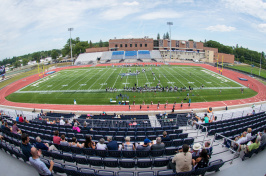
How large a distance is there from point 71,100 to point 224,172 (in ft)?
92.6

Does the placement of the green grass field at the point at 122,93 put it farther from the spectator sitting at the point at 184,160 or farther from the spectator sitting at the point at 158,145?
the spectator sitting at the point at 184,160

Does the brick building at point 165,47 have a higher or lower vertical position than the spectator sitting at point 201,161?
higher

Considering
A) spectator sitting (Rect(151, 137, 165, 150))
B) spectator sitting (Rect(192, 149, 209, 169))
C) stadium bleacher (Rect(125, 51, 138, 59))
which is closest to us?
spectator sitting (Rect(192, 149, 209, 169))

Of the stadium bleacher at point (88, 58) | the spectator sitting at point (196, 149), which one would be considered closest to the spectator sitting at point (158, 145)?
the spectator sitting at point (196, 149)

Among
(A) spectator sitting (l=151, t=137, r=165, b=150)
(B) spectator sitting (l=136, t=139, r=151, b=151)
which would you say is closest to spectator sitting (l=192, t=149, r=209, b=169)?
(A) spectator sitting (l=151, t=137, r=165, b=150)

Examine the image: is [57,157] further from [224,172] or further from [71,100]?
[71,100]

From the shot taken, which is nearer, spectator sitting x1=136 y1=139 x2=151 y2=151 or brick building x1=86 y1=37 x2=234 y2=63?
spectator sitting x1=136 y1=139 x2=151 y2=151

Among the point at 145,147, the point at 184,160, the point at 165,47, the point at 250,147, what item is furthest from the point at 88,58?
the point at 184,160

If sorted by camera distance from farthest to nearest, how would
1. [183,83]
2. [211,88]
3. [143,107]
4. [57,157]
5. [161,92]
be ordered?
[183,83] → [211,88] → [161,92] → [143,107] → [57,157]

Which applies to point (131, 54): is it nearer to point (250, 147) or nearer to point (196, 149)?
point (250, 147)

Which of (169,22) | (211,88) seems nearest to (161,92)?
(211,88)

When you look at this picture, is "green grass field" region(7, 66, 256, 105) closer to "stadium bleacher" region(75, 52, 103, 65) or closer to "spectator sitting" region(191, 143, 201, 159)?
"spectator sitting" region(191, 143, 201, 159)

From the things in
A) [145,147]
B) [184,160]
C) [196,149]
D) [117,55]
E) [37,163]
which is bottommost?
[145,147]

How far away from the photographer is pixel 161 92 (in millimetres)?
32031
